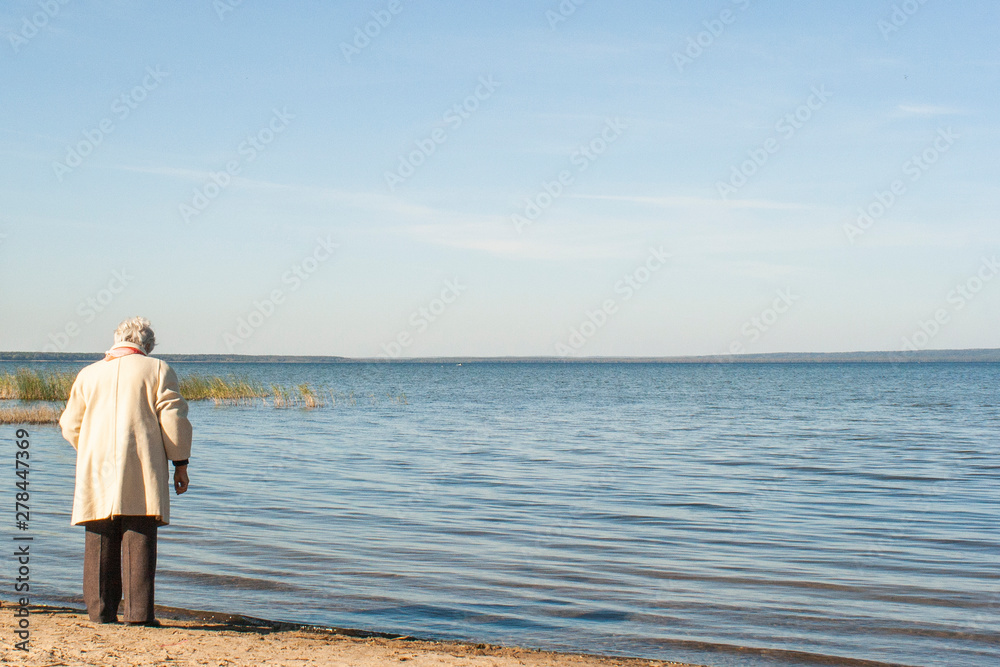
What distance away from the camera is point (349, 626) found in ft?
20.4

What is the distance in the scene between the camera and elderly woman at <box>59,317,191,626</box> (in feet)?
16.0

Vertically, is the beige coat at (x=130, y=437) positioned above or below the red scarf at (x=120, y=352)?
below

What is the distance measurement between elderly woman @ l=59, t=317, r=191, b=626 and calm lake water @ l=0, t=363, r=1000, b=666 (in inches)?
66.1

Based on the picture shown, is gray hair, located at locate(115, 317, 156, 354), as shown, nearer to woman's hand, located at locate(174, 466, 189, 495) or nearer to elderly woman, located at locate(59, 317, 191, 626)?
elderly woman, located at locate(59, 317, 191, 626)

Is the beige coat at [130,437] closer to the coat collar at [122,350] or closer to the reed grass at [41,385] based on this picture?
the coat collar at [122,350]

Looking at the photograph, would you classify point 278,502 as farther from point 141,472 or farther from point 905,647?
point 905,647

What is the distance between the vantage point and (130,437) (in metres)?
4.88

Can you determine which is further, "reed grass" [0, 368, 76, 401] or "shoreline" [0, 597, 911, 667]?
"reed grass" [0, 368, 76, 401]

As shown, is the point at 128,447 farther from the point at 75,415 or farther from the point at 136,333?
the point at 136,333

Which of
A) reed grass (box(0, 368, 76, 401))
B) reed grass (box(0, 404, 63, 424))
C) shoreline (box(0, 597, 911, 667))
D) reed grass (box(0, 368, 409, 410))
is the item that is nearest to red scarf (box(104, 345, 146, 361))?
shoreline (box(0, 597, 911, 667))

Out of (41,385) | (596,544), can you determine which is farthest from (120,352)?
(41,385)

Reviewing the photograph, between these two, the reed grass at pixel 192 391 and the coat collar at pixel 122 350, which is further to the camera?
the reed grass at pixel 192 391

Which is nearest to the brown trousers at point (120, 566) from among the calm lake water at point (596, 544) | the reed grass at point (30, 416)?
the calm lake water at point (596, 544)

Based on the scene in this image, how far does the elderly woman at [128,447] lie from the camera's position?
4.88m
